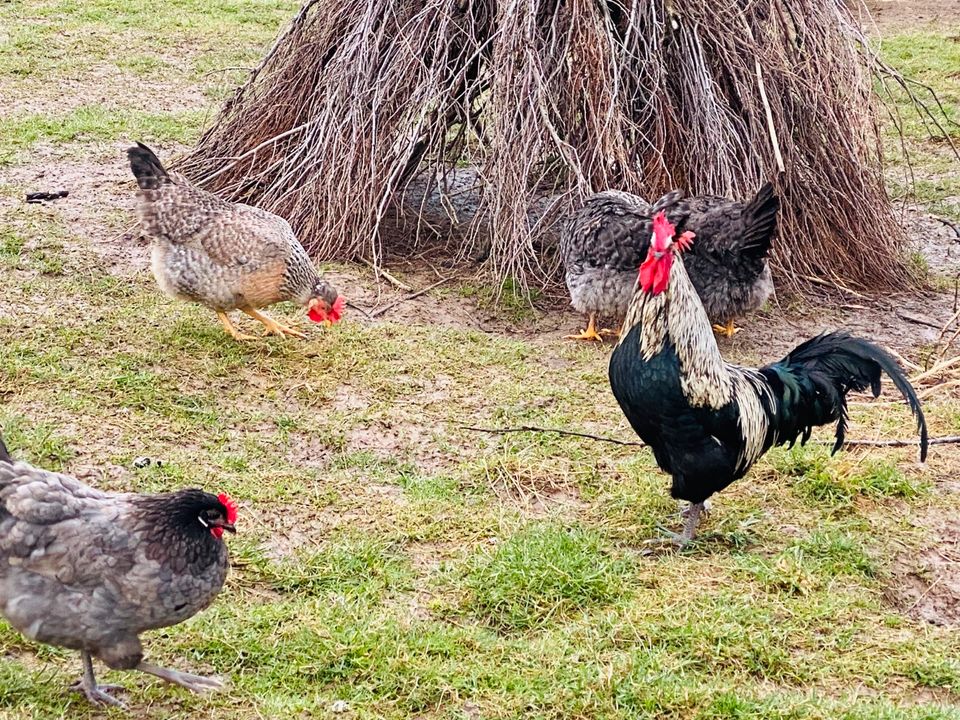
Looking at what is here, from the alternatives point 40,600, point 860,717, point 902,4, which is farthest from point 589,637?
point 902,4

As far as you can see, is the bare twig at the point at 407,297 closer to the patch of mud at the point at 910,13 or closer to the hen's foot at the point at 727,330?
the hen's foot at the point at 727,330

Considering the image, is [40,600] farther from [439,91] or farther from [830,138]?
[830,138]

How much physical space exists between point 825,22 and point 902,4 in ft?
35.8

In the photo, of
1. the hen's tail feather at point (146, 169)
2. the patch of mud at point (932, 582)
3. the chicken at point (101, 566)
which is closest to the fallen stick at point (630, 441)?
→ the patch of mud at point (932, 582)

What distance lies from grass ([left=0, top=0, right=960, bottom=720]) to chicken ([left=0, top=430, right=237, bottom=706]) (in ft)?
1.02

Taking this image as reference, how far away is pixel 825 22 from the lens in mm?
7934

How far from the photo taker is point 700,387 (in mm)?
4352

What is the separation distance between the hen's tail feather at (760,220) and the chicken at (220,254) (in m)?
2.54

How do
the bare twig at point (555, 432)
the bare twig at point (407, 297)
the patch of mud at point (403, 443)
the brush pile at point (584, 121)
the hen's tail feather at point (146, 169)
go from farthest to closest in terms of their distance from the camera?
the brush pile at point (584, 121) → the bare twig at point (407, 297) → the hen's tail feather at point (146, 169) → the bare twig at point (555, 432) → the patch of mud at point (403, 443)

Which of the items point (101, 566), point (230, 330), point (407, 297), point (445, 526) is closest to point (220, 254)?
point (230, 330)

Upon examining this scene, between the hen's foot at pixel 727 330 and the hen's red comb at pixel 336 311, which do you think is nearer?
the hen's red comb at pixel 336 311

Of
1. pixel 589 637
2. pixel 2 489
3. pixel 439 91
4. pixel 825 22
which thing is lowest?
pixel 589 637

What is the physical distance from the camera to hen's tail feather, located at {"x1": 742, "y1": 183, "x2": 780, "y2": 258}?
20.3ft

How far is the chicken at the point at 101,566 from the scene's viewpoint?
3494mm
